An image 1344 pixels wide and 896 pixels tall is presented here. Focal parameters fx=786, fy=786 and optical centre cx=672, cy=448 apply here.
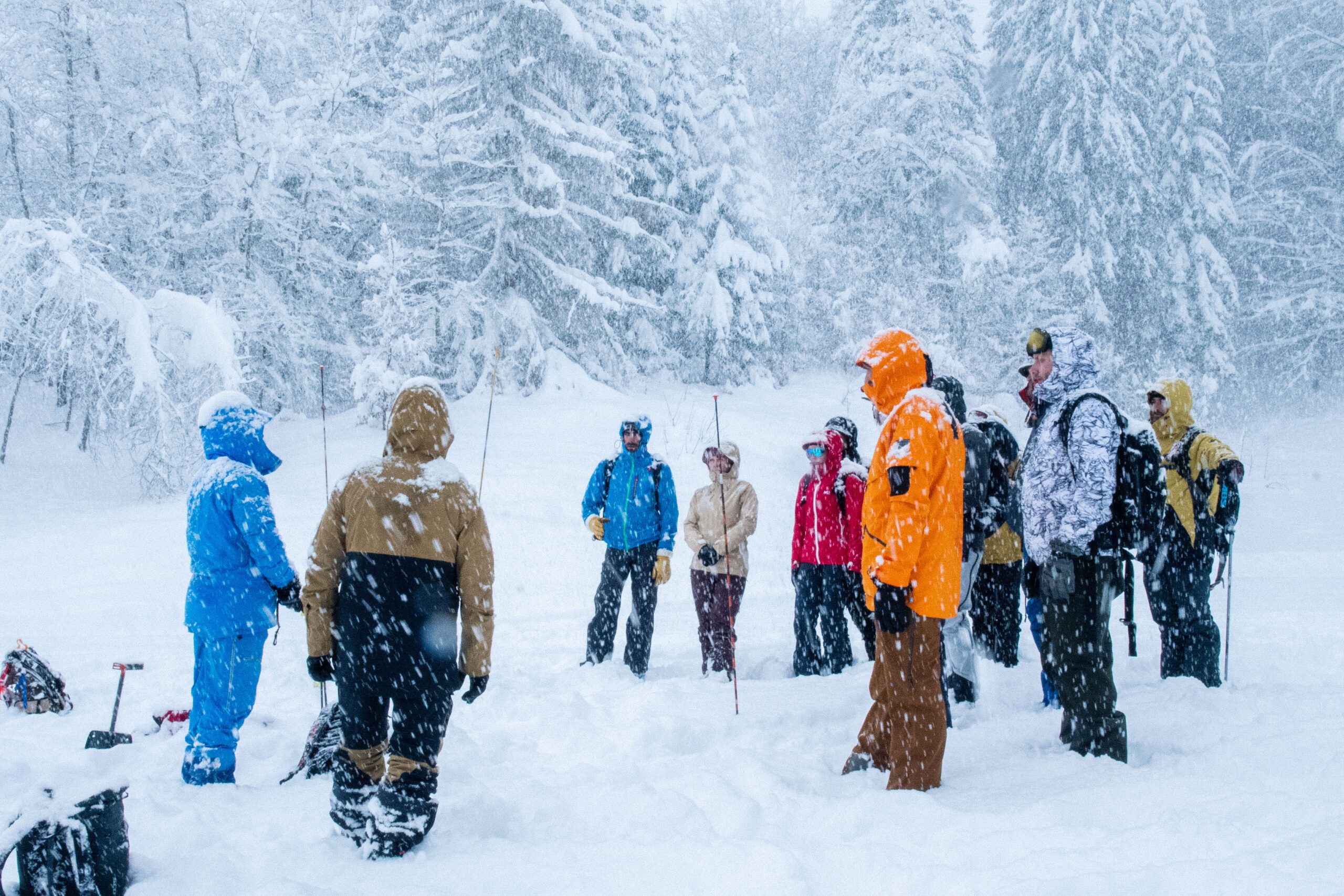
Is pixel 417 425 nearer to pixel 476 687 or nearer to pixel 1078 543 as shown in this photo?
pixel 476 687

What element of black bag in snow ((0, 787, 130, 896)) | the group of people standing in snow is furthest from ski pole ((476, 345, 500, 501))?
black bag in snow ((0, 787, 130, 896))

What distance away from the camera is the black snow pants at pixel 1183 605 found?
516 cm

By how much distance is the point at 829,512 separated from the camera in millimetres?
5887

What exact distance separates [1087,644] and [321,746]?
12.7 feet

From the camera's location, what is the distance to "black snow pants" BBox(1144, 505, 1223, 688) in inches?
203

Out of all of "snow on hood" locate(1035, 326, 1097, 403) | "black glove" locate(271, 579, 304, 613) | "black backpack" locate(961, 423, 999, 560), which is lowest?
"black glove" locate(271, 579, 304, 613)

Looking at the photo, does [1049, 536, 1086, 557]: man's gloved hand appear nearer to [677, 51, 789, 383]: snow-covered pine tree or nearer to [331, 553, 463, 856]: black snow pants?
[331, 553, 463, 856]: black snow pants

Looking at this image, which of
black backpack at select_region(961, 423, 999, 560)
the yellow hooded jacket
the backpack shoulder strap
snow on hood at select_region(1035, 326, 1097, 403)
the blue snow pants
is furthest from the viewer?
the yellow hooded jacket

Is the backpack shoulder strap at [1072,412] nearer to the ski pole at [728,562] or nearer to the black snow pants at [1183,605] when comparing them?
the black snow pants at [1183,605]

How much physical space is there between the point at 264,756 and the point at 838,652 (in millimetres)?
3986

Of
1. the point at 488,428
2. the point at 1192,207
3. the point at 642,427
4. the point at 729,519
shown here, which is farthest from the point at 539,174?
the point at 1192,207

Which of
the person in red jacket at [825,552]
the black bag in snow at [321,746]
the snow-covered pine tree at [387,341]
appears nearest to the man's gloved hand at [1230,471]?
the person in red jacket at [825,552]

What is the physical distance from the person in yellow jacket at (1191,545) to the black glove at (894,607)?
281 centimetres

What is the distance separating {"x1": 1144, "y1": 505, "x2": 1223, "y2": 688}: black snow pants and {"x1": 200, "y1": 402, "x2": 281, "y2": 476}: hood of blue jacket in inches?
221
